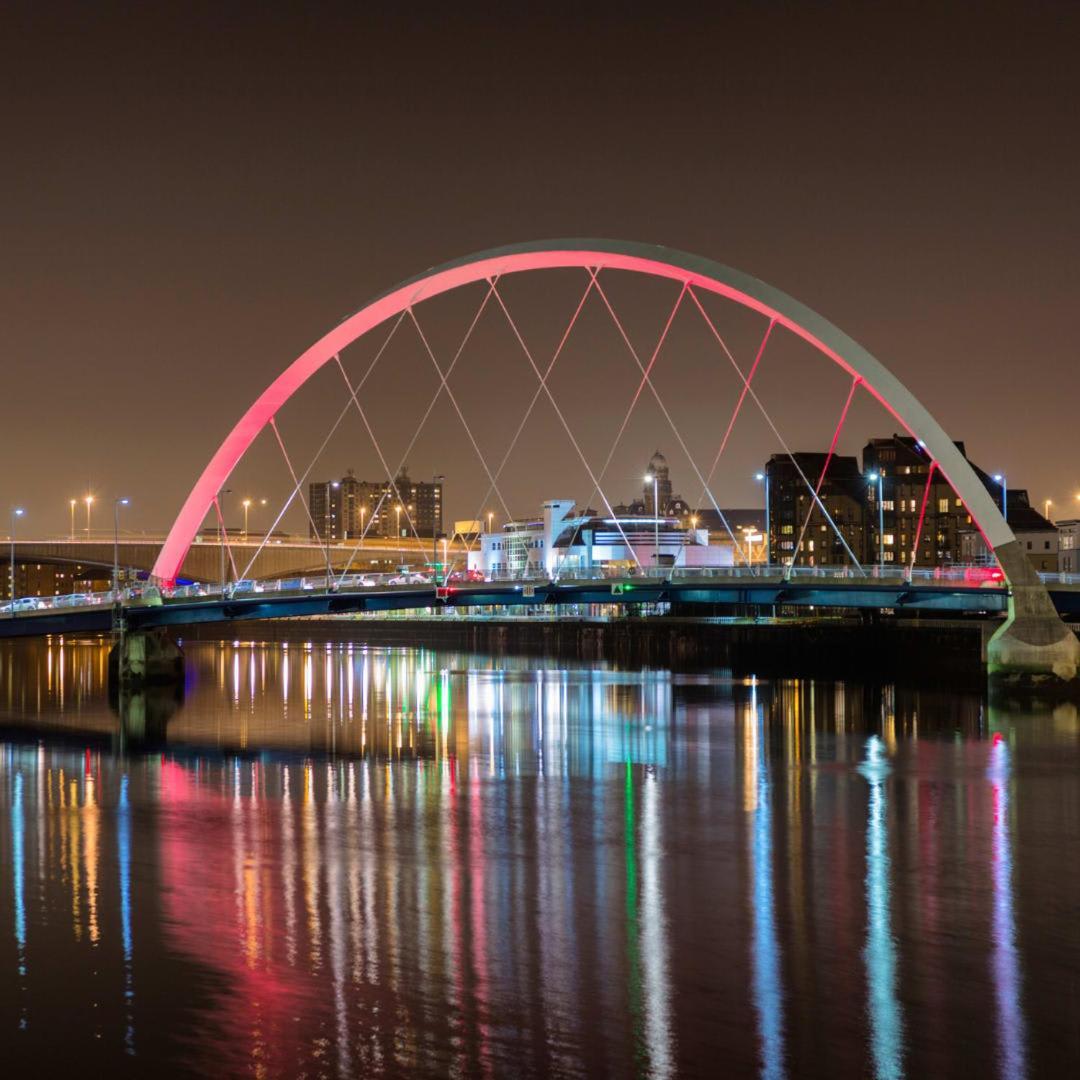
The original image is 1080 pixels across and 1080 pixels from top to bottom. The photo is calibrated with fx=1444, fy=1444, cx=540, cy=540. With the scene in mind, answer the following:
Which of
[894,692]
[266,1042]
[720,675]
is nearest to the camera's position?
[266,1042]

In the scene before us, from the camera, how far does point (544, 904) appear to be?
20438 millimetres

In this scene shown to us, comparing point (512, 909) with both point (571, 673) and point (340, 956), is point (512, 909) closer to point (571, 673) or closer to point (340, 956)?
point (340, 956)

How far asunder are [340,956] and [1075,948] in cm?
917

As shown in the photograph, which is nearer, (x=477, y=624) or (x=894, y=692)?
(x=894, y=692)

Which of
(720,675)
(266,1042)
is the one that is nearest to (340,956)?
(266,1042)

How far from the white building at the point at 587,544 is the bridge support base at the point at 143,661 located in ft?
119

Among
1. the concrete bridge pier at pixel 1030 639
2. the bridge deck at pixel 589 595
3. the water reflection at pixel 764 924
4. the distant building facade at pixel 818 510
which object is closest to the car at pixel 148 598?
the bridge deck at pixel 589 595

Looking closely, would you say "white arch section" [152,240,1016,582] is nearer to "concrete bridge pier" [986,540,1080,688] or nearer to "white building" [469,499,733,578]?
"concrete bridge pier" [986,540,1080,688]

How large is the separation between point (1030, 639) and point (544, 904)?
39.2 metres

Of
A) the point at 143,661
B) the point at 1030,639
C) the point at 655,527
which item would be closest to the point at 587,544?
the point at 655,527

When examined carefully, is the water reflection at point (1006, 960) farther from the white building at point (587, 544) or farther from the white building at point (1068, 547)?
the white building at point (1068, 547)

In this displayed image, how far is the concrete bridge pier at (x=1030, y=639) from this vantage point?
54.5m

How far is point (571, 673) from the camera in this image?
7606 cm

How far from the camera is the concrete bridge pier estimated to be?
5450 centimetres
